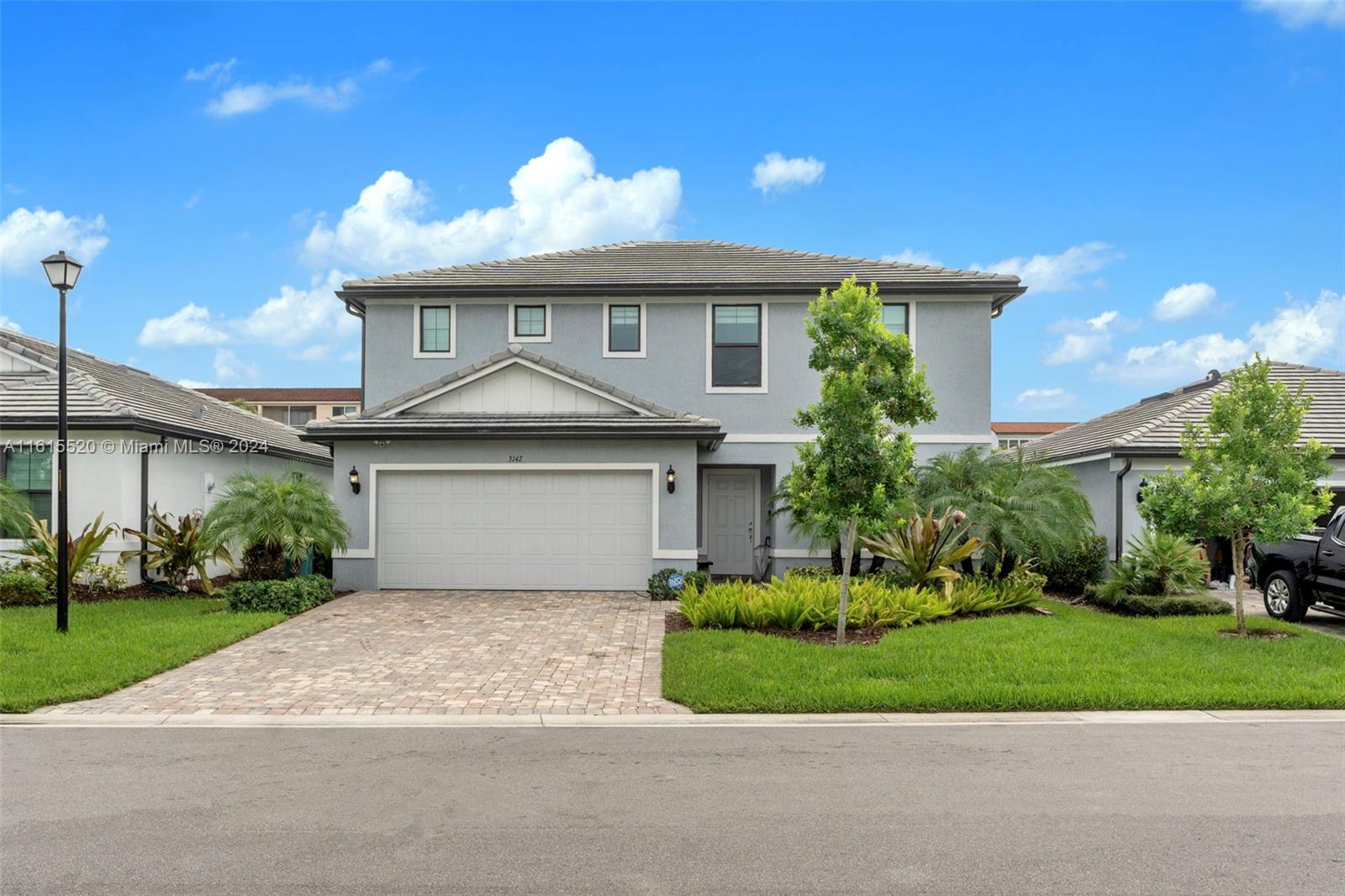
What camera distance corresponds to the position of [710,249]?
20.1m

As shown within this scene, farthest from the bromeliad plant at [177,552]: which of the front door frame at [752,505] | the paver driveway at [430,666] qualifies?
the front door frame at [752,505]

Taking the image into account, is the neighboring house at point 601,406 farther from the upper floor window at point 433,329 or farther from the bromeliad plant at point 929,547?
the bromeliad plant at point 929,547

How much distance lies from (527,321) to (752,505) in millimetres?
6147

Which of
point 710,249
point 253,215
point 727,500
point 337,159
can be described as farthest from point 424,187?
point 727,500

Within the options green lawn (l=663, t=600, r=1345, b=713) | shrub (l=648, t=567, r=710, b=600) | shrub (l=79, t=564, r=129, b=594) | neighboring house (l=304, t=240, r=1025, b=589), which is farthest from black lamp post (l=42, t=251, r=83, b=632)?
shrub (l=648, t=567, r=710, b=600)

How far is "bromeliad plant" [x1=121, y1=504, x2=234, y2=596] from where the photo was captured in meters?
14.9

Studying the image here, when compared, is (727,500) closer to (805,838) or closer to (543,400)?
(543,400)

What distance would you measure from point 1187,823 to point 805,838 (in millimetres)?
2353

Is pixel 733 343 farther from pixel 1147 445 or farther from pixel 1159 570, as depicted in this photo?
pixel 1159 570

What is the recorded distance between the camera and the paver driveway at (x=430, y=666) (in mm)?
8102

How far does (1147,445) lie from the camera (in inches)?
652

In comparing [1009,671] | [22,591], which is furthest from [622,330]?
[22,591]

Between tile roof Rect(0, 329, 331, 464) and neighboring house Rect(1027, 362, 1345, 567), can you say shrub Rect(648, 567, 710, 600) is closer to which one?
neighboring house Rect(1027, 362, 1345, 567)

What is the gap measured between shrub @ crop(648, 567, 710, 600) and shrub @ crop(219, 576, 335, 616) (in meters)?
5.59
